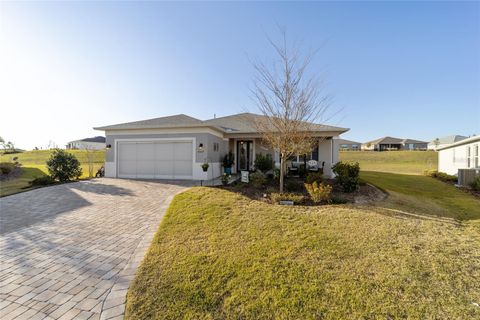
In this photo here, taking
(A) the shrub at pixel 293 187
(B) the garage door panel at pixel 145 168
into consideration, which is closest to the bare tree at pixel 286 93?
(A) the shrub at pixel 293 187

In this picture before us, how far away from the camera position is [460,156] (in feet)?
51.1

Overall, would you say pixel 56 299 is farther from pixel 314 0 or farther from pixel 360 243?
pixel 314 0

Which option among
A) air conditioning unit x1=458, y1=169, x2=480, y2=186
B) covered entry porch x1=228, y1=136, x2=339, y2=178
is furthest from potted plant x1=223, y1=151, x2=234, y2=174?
air conditioning unit x1=458, y1=169, x2=480, y2=186

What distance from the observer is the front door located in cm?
1614

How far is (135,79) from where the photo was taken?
12914mm

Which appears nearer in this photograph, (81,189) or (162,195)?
(162,195)

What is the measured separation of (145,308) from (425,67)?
1753cm

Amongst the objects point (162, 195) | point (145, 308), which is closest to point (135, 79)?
point (162, 195)

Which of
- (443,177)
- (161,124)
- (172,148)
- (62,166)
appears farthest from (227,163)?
(443,177)

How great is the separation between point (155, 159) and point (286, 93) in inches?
372

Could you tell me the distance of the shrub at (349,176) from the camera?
8.93 meters

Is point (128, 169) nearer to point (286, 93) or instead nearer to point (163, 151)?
point (163, 151)

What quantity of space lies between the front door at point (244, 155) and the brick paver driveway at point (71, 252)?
860 cm

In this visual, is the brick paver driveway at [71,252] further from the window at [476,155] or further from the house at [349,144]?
the house at [349,144]
